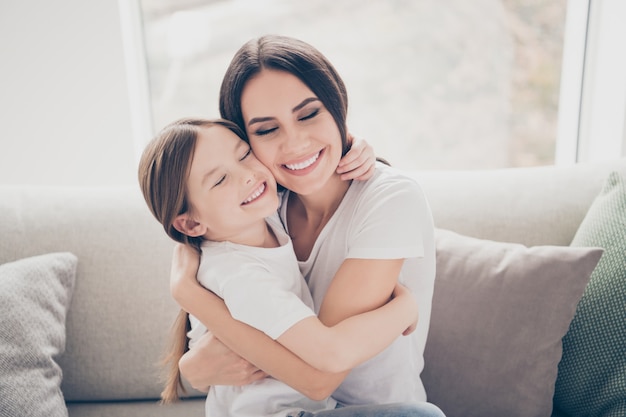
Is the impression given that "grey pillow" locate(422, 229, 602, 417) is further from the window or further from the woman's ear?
the window

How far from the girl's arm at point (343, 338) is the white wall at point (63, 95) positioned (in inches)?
51.4

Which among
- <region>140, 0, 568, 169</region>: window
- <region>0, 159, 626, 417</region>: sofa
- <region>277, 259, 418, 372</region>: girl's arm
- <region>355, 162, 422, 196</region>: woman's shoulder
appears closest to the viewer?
<region>277, 259, 418, 372</region>: girl's arm

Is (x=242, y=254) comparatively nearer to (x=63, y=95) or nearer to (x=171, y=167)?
(x=171, y=167)

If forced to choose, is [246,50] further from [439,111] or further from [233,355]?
[439,111]

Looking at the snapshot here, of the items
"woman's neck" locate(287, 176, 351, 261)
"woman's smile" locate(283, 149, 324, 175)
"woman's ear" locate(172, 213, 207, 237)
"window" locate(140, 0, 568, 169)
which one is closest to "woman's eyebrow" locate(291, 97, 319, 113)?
"woman's smile" locate(283, 149, 324, 175)

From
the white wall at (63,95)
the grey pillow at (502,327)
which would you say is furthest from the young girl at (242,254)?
the white wall at (63,95)

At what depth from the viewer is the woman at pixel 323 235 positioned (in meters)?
1.00

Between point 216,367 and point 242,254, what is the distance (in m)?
0.26

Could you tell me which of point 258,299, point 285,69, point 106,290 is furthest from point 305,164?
point 106,290

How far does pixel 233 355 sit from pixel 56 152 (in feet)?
4.27

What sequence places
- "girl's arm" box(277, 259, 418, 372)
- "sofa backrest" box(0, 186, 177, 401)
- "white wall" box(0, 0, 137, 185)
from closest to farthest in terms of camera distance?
"girl's arm" box(277, 259, 418, 372)
"sofa backrest" box(0, 186, 177, 401)
"white wall" box(0, 0, 137, 185)

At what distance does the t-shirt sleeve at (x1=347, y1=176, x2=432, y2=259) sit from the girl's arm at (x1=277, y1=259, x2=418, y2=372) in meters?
0.13

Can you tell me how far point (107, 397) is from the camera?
1.45m

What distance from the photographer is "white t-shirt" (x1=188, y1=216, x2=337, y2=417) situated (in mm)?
956
